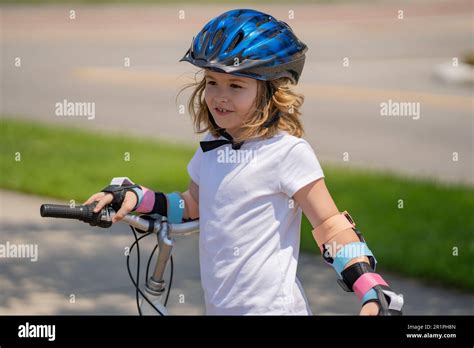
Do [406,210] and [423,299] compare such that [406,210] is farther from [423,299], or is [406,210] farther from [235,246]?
[235,246]

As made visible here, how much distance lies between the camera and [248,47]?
3682 millimetres

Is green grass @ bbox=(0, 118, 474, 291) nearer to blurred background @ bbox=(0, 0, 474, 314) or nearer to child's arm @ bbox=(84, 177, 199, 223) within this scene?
blurred background @ bbox=(0, 0, 474, 314)

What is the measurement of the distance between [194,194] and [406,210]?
4.62 meters

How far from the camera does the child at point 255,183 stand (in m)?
3.63

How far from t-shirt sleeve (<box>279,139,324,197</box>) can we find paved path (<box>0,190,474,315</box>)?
2.67m

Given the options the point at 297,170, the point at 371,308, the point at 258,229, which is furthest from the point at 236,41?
the point at 371,308

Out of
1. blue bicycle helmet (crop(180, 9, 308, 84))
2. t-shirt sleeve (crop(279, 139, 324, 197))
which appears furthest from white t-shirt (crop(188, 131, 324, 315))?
blue bicycle helmet (crop(180, 9, 308, 84))

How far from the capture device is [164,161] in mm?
10156

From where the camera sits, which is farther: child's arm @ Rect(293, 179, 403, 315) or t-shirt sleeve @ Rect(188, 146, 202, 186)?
t-shirt sleeve @ Rect(188, 146, 202, 186)

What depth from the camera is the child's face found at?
147 inches

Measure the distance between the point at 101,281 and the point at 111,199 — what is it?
297 centimetres

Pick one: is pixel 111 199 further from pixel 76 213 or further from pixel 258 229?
pixel 258 229

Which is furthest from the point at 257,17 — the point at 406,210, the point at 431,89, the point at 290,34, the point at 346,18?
the point at 346,18

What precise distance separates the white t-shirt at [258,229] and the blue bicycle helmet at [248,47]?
10.2 inches
